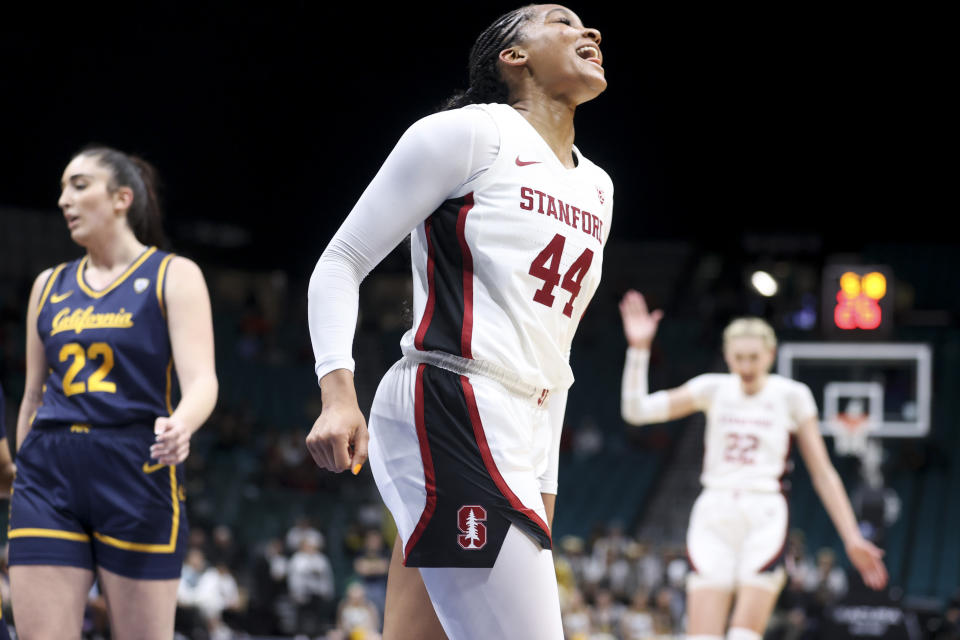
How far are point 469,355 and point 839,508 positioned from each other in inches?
170

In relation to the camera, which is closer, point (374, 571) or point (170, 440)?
point (170, 440)

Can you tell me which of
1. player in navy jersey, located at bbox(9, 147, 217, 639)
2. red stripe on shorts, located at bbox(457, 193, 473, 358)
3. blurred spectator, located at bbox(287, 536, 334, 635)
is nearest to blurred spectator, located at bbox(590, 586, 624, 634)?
blurred spectator, located at bbox(287, 536, 334, 635)

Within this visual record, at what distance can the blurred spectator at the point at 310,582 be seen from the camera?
13.2 metres

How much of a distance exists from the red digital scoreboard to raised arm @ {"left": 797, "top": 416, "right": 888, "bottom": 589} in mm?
7501

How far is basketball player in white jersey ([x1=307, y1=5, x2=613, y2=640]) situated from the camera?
239 centimetres

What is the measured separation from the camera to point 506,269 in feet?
8.25

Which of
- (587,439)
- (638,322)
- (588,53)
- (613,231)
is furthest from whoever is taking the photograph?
(613,231)

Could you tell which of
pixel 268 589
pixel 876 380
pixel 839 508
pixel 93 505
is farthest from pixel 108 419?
pixel 876 380

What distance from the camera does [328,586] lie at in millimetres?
14484

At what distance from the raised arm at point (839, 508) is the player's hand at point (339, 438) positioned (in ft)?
13.5

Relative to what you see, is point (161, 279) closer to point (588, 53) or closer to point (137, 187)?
point (137, 187)

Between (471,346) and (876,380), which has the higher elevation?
(876,380)

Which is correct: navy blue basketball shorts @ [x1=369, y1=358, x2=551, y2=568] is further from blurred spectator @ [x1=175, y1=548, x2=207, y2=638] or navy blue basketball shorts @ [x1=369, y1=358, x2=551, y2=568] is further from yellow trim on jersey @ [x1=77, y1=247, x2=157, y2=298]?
blurred spectator @ [x1=175, y1=548, x2=207, y2=638]

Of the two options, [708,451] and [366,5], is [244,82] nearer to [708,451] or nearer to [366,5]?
[366,5]
